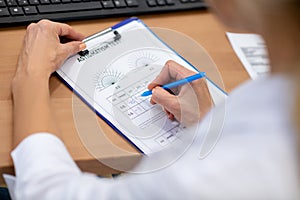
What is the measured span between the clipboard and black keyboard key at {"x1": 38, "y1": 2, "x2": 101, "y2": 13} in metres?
0.06

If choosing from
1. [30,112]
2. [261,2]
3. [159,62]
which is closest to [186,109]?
[159,62]

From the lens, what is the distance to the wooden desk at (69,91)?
79 cm

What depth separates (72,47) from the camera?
0.91m

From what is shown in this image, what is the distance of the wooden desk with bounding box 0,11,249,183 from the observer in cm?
79

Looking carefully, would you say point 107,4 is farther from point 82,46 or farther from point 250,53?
point 250,53

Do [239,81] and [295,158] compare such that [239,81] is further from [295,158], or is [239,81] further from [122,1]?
[295,158]

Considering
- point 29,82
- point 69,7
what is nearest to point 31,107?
point 29,82

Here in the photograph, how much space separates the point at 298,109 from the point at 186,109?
344 mm

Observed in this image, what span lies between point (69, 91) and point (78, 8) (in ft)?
0.64

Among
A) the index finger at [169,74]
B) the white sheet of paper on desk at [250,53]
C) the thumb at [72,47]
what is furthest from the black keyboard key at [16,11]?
the white sheet of paper on desk at [250,53]

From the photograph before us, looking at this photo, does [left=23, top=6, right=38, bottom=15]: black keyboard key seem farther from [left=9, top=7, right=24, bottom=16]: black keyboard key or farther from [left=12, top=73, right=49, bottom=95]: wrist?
[left=12, top=73, right=49, bottom=95]: wrist

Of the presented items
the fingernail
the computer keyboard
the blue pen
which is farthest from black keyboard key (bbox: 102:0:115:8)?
the blue pen

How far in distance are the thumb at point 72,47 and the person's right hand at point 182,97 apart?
14cm

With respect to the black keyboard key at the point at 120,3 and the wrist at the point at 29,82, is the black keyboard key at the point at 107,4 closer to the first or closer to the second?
the black keyboard key at the point at 120,3
